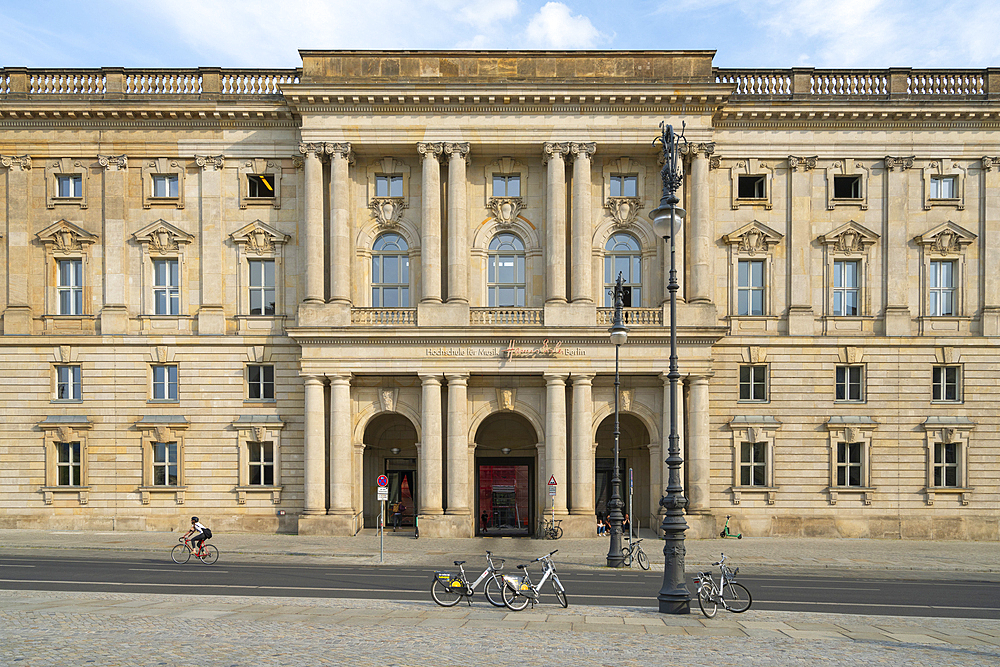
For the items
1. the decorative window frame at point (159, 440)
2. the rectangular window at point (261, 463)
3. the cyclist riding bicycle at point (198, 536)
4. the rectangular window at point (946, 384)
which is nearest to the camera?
the cyclist riding bicycle at point (198, 536)

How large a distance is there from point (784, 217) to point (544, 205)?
1209 cm

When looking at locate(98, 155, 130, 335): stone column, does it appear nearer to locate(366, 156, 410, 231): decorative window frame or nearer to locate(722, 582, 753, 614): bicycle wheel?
locate(366, 156, 410, 231): decorative window frame

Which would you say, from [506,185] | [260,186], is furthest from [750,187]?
[260,186]

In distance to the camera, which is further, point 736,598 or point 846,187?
point 846,187

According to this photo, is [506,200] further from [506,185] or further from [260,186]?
[260,186]

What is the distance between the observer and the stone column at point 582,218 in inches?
1473

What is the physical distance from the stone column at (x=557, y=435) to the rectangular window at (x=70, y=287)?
2374 centimetres

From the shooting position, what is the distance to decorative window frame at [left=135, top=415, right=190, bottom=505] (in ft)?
125

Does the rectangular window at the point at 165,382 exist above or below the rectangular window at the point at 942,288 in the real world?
below

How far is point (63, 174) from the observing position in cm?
3922

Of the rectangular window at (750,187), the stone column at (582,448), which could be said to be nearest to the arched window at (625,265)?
the stone column at (582,448)

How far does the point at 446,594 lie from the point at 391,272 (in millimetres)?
23394

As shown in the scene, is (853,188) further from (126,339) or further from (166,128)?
(126,339)

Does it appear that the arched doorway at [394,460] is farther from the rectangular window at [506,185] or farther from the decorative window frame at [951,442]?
the decorative window frame at [951,442]
